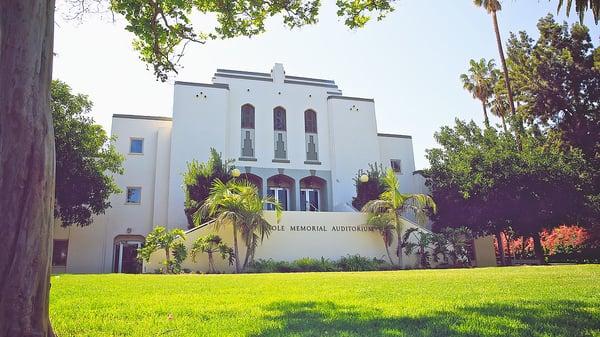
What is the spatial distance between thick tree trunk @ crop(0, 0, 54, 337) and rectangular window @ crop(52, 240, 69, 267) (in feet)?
82.0

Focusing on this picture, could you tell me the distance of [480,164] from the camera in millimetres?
24781

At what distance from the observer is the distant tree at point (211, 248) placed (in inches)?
736

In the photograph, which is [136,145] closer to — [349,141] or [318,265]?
[349,141]

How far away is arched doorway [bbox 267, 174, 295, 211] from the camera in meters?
29.4

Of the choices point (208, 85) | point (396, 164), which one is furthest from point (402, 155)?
point (208, 85)

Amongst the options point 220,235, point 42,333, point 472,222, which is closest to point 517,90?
point 472,222

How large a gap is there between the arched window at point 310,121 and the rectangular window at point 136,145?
11.2m

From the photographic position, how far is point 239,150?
28719 millimetres

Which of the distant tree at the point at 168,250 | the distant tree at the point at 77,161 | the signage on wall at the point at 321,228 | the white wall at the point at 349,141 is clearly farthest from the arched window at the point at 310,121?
the distant tree at the point at 168,250

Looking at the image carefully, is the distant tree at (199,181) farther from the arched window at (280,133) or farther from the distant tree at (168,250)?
the arched window at (280,133)

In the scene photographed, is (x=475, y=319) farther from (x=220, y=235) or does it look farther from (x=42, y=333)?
(x=220, y=235)

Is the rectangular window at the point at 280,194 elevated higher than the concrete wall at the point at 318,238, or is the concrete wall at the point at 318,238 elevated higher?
the rectangular window at the point at 280,194

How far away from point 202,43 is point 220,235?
13.3 metres

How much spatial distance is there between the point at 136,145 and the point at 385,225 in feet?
56.0
